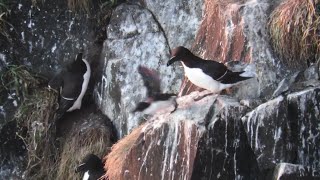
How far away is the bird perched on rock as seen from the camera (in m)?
7.78

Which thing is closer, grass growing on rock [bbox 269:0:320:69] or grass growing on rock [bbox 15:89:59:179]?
grass growing on rock [bbox 269:0:320:69]

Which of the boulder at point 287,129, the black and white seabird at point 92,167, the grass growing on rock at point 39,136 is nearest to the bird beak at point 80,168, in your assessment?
the black and white seabird at point 92,167

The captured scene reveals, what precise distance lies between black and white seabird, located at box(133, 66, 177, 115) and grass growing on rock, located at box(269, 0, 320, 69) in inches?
41.9

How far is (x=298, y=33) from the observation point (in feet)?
21.1

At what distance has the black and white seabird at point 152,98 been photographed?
627 centimetres

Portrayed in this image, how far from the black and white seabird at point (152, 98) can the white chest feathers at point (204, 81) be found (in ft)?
0.82

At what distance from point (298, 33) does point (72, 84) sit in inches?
103

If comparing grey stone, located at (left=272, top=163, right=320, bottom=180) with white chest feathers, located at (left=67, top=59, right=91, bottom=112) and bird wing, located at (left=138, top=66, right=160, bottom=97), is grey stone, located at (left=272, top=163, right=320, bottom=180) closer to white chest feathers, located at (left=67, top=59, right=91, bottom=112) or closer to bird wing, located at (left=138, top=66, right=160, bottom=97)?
bird wing, located at (left=138, top=66, right=160, bottom=97)

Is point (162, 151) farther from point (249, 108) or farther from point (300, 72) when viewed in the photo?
point (300, 72)

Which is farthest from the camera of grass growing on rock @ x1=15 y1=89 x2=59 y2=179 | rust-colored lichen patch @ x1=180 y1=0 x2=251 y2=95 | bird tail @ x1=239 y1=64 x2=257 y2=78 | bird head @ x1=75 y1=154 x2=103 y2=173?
grass growing on rock @ x1=15 y1=89 x2=59 y2=179

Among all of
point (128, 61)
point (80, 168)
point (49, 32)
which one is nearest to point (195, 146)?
point (80, 168)

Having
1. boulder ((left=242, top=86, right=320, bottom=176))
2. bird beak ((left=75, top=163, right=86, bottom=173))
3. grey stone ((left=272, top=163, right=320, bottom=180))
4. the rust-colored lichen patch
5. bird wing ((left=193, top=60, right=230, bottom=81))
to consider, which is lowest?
grey stone ((left=272, top=163, right=320, bottom=180))

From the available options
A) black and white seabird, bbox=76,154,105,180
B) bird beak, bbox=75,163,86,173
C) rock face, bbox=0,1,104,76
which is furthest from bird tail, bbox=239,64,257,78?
rock face, bbox=0,1,104,76

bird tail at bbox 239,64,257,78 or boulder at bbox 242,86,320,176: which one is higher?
bird tail at bbox 239,64,257,78
